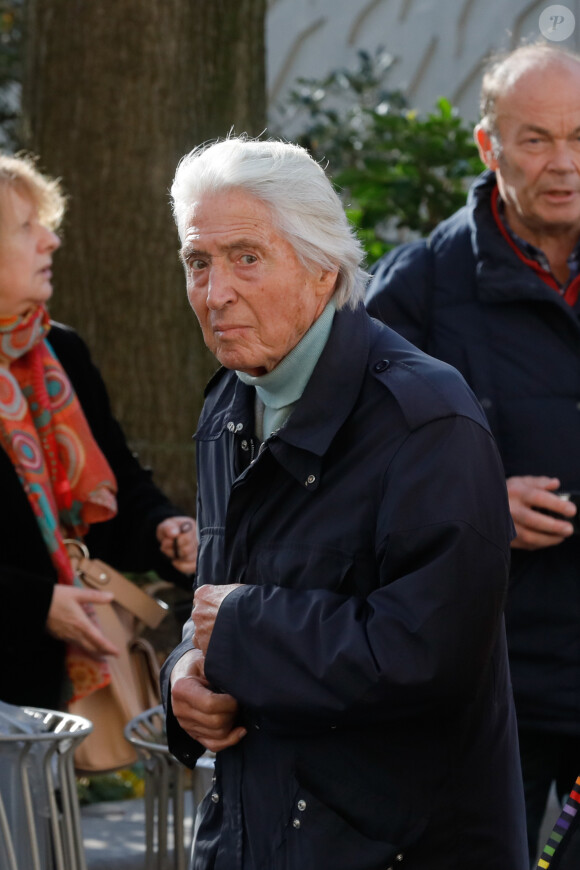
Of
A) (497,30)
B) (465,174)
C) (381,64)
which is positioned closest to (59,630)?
(465,174)

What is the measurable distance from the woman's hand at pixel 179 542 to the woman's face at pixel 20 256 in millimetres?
729

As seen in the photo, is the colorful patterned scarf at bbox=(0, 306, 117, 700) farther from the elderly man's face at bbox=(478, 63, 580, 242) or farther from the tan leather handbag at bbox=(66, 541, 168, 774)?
the elderly man's face at bbox=(478, 63, 580, 242)

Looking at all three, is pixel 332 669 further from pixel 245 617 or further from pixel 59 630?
pixel 59 630

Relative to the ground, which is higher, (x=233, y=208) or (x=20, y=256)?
(x=233, y=208)

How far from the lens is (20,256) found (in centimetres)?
373

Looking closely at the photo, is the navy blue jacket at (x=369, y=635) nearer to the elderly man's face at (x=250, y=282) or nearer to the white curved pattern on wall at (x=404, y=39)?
the elderly man's face at (x=250, y=282)

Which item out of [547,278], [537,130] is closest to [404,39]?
[537,130]

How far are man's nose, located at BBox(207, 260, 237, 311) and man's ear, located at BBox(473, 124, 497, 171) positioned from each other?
4.35ft

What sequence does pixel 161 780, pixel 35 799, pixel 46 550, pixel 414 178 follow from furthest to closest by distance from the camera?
1. pixel 414 178
2. pixel 46 550
3. pixel 161 780
4. pixel 35 799

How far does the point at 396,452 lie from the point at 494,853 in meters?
0.68

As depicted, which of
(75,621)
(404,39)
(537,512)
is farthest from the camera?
(404,39)

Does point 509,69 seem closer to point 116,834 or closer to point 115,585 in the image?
point 115,585

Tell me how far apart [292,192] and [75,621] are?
1.64 metres

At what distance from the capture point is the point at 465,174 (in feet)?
20.0
